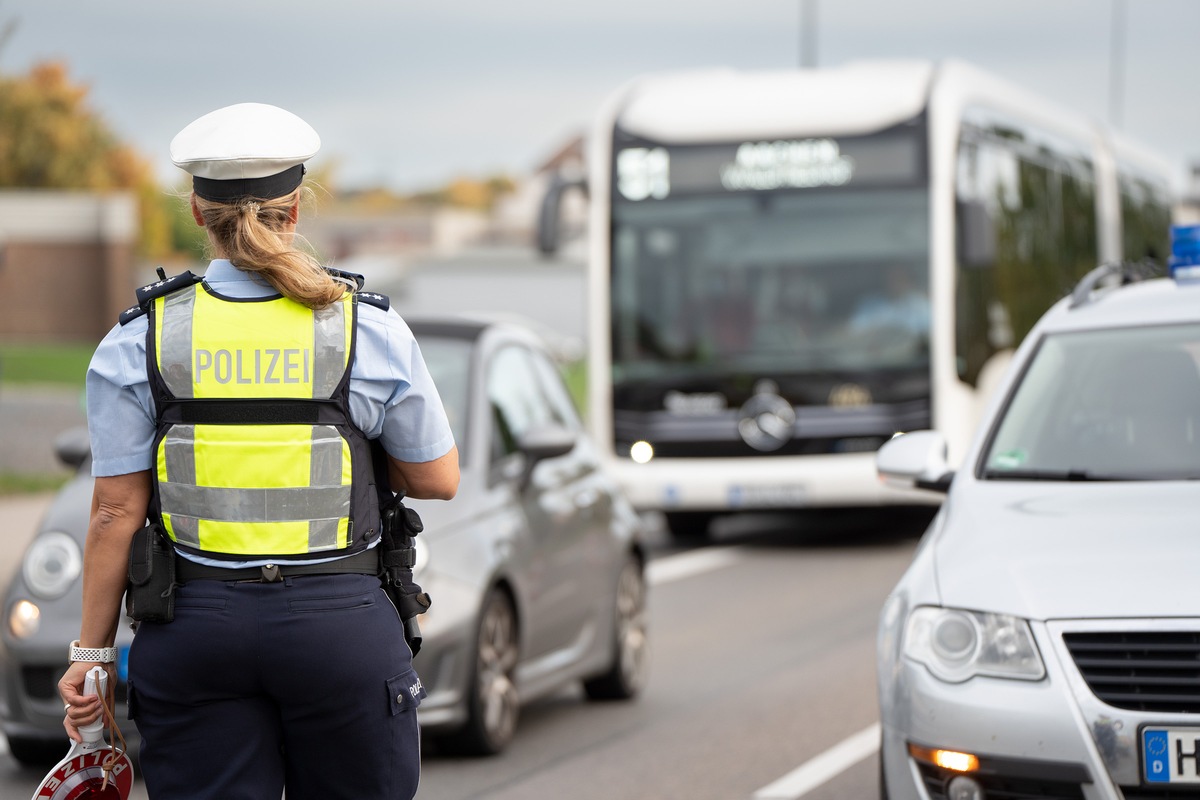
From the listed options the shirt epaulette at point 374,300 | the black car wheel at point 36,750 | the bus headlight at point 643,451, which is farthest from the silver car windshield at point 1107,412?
the bus headlight at point 643,451

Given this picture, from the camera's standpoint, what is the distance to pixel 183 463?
319cm

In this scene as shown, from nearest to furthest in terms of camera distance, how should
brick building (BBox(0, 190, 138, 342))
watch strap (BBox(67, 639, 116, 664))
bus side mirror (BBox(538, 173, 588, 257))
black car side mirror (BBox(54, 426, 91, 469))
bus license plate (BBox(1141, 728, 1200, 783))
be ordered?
1. watch strap (BBox(67, 639, 116, 664))
2. bus license plate (BBox(1141, 728, 1200, 783))
3. black car side mirror (BBox(54, 426, 91, 469))
4. bus side mirror (BBox(538, 173, 588, 257))
5. brick building (BBox(0, 190, 138, 342))

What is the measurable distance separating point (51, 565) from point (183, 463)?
12.4ft

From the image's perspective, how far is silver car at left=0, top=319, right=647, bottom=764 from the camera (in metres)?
6.63

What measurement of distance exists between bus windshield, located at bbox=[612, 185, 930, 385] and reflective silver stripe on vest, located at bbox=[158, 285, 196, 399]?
11591 mm

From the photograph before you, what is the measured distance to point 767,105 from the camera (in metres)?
15.1

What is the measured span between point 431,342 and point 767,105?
7.72 meters

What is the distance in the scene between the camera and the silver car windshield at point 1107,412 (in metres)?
5.60

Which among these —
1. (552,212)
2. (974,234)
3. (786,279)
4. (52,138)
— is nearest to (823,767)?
(974,234)

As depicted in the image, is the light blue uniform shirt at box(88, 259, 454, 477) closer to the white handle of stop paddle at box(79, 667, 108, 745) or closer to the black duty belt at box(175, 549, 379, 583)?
the black duty belt at box(175, 549, 379, 583)

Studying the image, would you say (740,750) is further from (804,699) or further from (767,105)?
(767,105)

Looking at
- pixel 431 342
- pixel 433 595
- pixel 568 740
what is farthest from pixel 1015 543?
pixel 431 342

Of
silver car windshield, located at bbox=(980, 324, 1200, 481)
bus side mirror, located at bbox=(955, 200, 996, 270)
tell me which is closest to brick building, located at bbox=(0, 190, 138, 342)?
bus side mirror, located at bbox=(955, 200, 996, 270)

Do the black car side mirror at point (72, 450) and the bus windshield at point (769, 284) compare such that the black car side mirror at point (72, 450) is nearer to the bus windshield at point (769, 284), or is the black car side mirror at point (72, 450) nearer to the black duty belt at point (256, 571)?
the black duty belt at point (256, 571)
